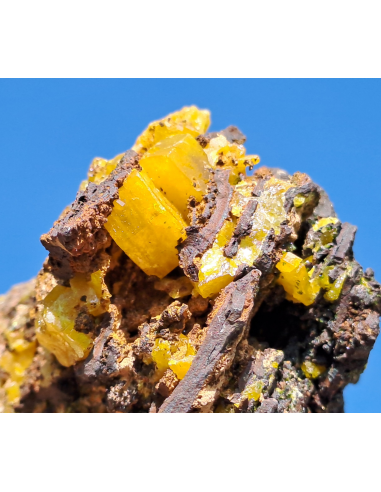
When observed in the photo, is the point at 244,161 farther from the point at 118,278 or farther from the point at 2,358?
the point at 2,358

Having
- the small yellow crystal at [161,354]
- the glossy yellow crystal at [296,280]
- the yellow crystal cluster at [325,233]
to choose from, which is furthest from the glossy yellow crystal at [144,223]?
the yellow crystal cluster at [325,233]

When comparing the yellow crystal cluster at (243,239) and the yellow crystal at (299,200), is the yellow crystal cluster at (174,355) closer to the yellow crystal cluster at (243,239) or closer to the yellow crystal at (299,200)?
the yellow crystal cluster at (243,239)

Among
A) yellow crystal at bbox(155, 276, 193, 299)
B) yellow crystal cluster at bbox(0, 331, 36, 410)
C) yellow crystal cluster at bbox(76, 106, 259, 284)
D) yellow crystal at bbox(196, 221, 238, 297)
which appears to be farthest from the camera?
yellow crystal cluster at bbox(0, 331, 36, 410)

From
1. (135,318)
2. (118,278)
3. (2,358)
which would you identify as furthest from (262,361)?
(2,358)

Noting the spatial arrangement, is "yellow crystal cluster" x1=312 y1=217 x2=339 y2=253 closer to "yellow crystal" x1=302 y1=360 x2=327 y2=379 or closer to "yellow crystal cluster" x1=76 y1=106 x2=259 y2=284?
"yellow crystal cluster" x1=76 y1=106 x2=259 y2=284

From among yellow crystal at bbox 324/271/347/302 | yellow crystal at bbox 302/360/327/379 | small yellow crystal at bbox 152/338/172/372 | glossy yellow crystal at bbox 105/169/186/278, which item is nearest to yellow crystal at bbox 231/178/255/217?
glossy yellow crystal at bbox 105/169/186/278

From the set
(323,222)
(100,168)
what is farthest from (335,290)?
(100,168)

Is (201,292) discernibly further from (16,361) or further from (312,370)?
(16,361)
